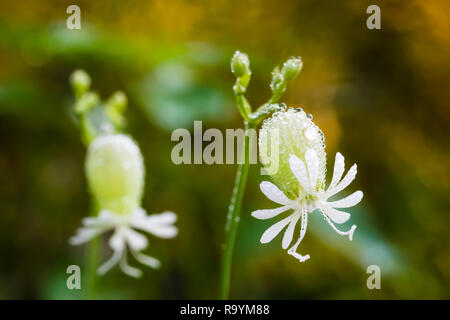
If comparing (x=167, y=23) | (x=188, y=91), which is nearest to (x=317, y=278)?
(x=188, y=91)

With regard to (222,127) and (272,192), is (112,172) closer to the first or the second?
(272,192)

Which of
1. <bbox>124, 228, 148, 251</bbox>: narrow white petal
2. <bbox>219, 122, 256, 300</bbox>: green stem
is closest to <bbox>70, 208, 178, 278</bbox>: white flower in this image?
<bbox>124, 228, 148, 251</bbox>: narrow white petal

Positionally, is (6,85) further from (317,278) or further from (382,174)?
(382,174)

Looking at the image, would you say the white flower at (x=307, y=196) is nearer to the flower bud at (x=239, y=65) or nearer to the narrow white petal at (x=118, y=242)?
the flower bud at (x=239, y=65)

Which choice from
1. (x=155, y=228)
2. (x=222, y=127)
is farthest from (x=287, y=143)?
(x=222, y=127)

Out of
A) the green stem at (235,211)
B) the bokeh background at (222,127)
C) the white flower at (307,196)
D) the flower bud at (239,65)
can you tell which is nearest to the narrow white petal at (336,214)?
the white flower at (307,196)
